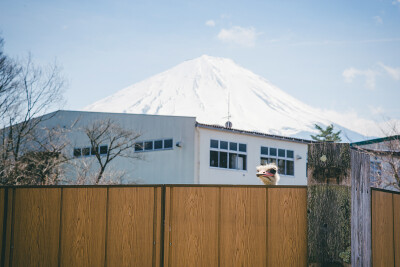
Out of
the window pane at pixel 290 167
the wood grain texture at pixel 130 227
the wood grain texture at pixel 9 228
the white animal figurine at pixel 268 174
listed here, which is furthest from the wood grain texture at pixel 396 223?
the window pane at pixel 290 167

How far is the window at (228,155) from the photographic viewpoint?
81.6 feet

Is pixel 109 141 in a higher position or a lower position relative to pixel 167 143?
higher

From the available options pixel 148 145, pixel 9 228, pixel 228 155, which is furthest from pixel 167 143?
pixel 9 228

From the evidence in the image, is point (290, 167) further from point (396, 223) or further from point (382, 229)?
point (382, 229)

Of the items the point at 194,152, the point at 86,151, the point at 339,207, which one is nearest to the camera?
the point at 339,207

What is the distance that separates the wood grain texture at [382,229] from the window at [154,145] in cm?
2095

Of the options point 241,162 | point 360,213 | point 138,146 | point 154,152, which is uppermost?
point 138,146

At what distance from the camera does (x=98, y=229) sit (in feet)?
16.0

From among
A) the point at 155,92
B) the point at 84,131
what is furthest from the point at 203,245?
the point at 155,92

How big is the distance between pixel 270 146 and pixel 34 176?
44.5ft

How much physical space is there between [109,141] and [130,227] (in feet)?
78.7

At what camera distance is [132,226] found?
190 inches

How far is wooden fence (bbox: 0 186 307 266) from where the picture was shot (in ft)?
15.2

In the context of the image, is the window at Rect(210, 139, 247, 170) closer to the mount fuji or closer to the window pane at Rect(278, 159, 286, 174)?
the window pane at Rect(278, 159, 286, 174)
